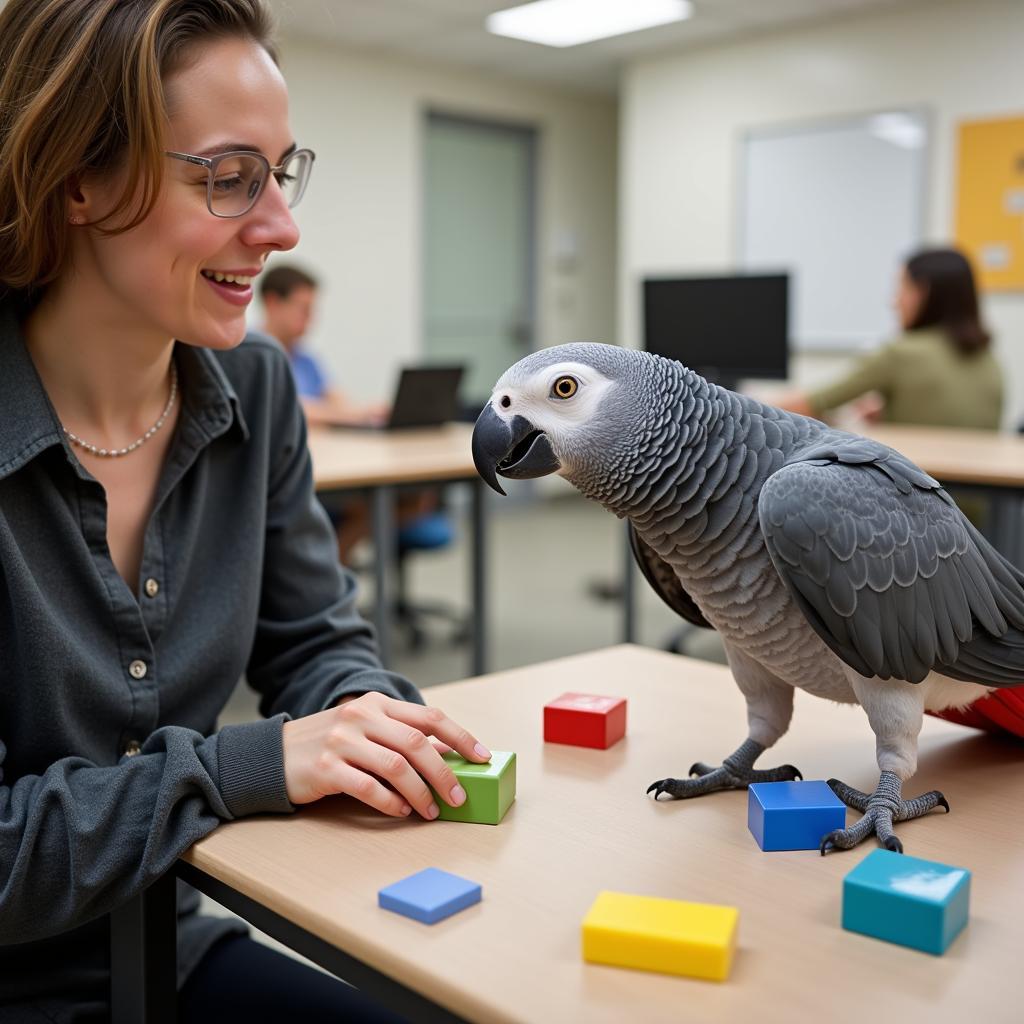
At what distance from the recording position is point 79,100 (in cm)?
90

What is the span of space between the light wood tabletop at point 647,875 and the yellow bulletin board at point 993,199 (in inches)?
173

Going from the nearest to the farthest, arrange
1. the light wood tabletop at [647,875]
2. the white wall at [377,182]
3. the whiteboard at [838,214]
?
the light wood tabletop at [647,875] < the whiteboard at [838,214] < the white wall at [377,182]

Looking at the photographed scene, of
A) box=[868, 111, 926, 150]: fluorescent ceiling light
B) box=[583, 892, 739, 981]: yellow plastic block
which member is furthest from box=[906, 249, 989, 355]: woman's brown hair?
box=[583, 892, 739, 981]: yellow plastic block

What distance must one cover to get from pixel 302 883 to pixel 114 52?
2.21ft

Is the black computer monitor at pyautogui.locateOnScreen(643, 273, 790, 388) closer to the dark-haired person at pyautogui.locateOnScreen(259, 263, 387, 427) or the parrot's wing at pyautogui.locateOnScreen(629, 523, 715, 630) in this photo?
the dark-haired person at pyautogui.locateOnScreen(259, 263, 387, 427)

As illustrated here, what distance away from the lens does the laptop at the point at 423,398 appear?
331cm

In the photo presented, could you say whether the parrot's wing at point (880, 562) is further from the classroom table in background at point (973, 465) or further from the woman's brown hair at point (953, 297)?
the woman's brown hair at point (953, 297)

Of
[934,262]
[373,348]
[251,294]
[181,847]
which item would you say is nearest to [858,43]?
[934,262]

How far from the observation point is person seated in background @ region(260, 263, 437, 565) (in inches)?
152

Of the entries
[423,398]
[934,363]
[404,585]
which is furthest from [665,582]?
[404,585]

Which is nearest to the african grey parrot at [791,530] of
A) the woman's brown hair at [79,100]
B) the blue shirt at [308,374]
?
the woman's brown hair at [79,100]

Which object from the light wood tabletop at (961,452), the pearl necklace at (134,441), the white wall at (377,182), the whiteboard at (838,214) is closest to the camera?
the pearl necklace at (134,441)

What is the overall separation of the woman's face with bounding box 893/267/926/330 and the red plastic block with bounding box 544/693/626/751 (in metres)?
2.92

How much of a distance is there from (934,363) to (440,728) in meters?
3.10
